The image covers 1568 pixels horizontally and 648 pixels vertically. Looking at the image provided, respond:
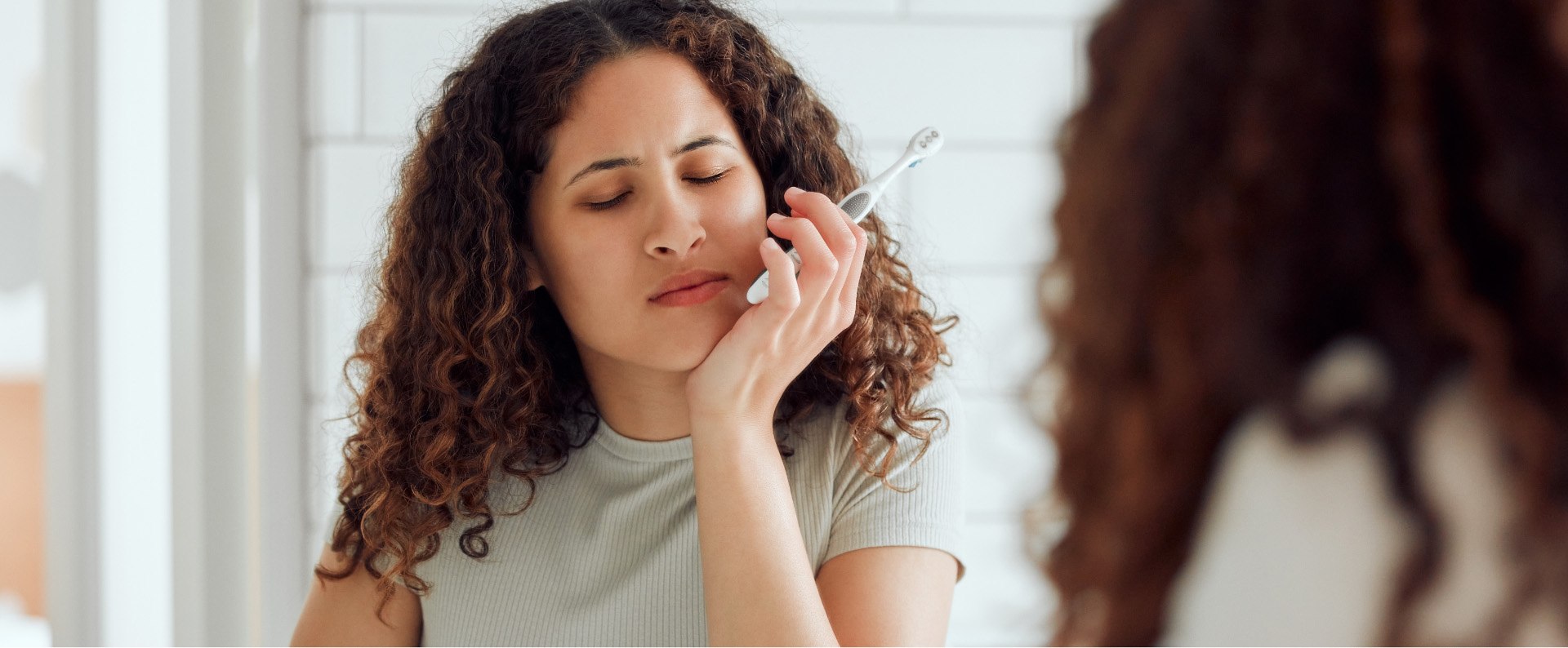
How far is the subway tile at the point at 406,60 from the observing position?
1.05 metres

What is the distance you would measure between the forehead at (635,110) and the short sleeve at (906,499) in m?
0.28

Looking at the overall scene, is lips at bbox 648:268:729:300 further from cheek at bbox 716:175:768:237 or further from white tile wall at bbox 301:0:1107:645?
white tile wall at bbox 301:0:1107:645

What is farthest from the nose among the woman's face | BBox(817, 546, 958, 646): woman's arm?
BBox(817, 546, 958, 646): woman's arm

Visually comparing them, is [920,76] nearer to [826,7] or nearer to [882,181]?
[826,7]

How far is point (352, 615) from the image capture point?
0.83 meters

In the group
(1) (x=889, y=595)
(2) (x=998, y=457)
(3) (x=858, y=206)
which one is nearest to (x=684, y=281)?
(3) (x=858, y=206)

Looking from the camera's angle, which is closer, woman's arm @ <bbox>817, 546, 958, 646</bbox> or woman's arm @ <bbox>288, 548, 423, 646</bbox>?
woman's arm @ <bbox>817, 546, 958, 646</bbox>

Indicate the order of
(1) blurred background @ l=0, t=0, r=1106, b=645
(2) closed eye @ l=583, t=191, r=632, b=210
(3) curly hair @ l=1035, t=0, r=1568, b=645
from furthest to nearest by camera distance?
(1) blurred background @ l=0, t=0, r=1106, b=645 < (2) closed eye @ l=583, t=191, r=632, b=210 < (3) curly hair @ l=1035, t=0, r=1568, b=645

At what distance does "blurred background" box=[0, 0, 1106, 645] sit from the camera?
0.89 m

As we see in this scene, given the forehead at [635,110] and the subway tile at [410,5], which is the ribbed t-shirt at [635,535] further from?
the subway tile at [410,5]

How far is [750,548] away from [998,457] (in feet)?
1.62

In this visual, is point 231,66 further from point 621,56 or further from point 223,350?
point 621,56

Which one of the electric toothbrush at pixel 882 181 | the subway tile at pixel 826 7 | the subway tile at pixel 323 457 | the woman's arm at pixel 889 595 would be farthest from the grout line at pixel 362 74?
the woman's arm at pixel 889 595

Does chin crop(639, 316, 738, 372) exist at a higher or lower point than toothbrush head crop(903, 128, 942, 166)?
lower
